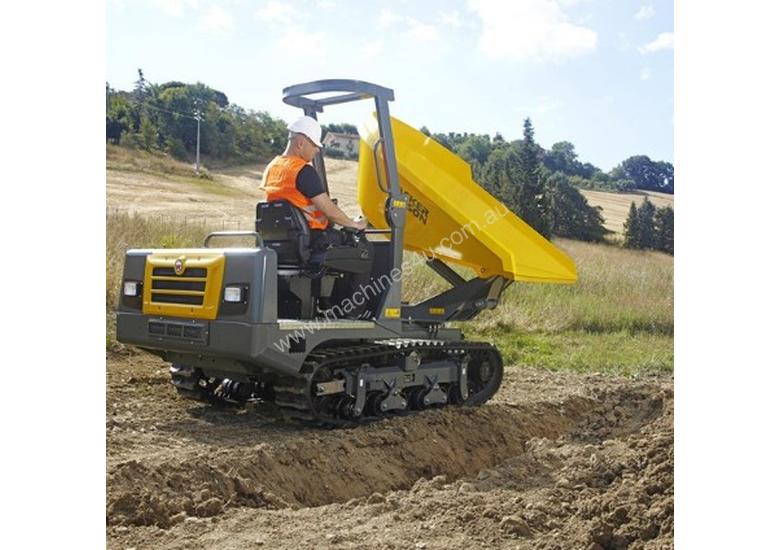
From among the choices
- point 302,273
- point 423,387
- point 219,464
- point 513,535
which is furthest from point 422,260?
point 513,535

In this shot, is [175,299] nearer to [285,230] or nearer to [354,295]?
[285,230]

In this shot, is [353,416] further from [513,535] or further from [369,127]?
Answer: [513,535]

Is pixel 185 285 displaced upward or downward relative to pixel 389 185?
downward

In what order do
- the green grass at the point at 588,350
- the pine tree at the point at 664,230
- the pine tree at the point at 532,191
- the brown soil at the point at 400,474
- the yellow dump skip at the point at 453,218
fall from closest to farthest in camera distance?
the brown soil at the point at 400,474, the pine tree at the point at 664,230, the yellow dump skip at the point at 453,218, the pine tree at the point at 532,191, the green grass at the point at 588,350

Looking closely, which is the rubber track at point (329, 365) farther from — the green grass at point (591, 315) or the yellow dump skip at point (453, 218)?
the green grass at point (591, 315)

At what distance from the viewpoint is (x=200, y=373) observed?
5852 mm

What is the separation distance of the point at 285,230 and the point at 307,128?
652mm

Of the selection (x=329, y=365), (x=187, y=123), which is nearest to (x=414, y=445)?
(x=329, y=365)

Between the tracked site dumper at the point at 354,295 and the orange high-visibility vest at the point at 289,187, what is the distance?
0.06 meters

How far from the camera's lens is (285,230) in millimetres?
5203

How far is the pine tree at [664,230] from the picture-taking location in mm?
3759

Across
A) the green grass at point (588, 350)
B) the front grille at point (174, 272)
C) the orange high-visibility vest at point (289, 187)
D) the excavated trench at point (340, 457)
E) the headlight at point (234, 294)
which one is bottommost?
the excavated trench at point (340, 457)

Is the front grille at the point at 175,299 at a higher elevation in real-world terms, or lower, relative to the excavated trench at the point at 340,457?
higher

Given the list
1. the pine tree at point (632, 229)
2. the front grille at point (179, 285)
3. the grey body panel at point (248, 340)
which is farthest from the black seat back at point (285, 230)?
the pine tree at point (632, 229)
